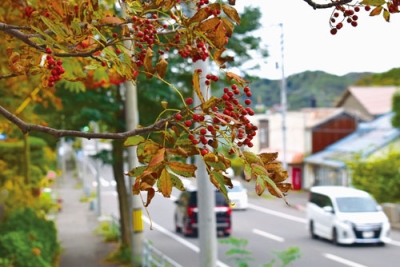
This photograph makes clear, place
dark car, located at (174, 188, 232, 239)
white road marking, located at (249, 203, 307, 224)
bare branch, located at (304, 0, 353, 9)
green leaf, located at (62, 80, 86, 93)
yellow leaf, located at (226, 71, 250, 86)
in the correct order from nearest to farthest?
yellow leaf, located at (226, 71, 250, 86), bare branch, located at (304, 0, 353, 9), green leaf, located at (62, 80, 86, 93), dark car, located at (174, 188, 232, 239), white road marking, located at (249, 203, 307, 224)

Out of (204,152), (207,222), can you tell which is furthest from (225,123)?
(207,222)

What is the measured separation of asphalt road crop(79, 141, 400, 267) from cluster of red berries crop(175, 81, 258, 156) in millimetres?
9505

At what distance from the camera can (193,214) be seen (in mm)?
24922

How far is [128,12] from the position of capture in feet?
13.1

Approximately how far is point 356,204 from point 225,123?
20595mm

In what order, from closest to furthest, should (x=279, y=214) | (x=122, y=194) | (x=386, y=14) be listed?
(x=386, y=14), (x=122, y=194), (x=279, y=214)

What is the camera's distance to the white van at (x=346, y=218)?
21688 mm

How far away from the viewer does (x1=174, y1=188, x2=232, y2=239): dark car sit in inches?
953

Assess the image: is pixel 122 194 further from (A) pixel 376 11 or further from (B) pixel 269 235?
(A) pixel 376 11

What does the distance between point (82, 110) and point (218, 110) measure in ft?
44.6

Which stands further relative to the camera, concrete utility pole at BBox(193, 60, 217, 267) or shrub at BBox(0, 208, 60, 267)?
shrub at BBox(0, 208, 60, 267)

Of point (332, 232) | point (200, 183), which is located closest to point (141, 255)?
point (200, 183)

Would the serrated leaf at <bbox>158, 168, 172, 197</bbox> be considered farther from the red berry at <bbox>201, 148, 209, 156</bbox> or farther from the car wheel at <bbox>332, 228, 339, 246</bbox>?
the car wheel at <bbox>332, 228, 339, 246</bbox>

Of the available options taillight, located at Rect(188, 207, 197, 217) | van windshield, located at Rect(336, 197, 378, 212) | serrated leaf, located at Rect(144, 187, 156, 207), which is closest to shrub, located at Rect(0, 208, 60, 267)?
taillight, located at Rect(188, 207, 197, 217)
